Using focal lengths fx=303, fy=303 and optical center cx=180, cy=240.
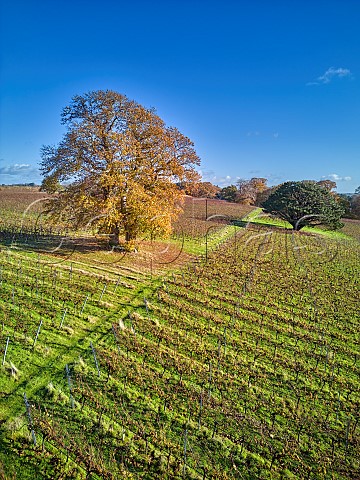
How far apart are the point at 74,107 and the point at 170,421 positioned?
18.3m

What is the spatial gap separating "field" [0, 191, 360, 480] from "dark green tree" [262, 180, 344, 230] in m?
23.3

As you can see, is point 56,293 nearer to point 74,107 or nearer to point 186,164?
point 74,107

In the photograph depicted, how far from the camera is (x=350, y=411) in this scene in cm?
824

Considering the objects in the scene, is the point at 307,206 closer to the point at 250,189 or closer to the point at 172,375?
the point at 172,375

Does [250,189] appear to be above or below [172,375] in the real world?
above

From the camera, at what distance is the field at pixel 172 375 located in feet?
21.4

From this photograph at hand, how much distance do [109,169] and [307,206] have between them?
29.7 metres

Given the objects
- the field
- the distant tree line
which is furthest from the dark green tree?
the distant tree line

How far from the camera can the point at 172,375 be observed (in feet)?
29.4

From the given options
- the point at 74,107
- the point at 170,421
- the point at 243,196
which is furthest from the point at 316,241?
the point at 243,196

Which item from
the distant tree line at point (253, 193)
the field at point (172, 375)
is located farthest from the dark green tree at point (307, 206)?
the distant tree line at point (253, 193)

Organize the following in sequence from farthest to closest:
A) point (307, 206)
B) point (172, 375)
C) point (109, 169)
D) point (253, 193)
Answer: point (253, 193) < point (307, 206) < point (109, 169) < point (172, 375)

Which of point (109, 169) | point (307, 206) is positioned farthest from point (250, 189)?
point (109, 169)

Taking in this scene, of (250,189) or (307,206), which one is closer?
(307,206)
